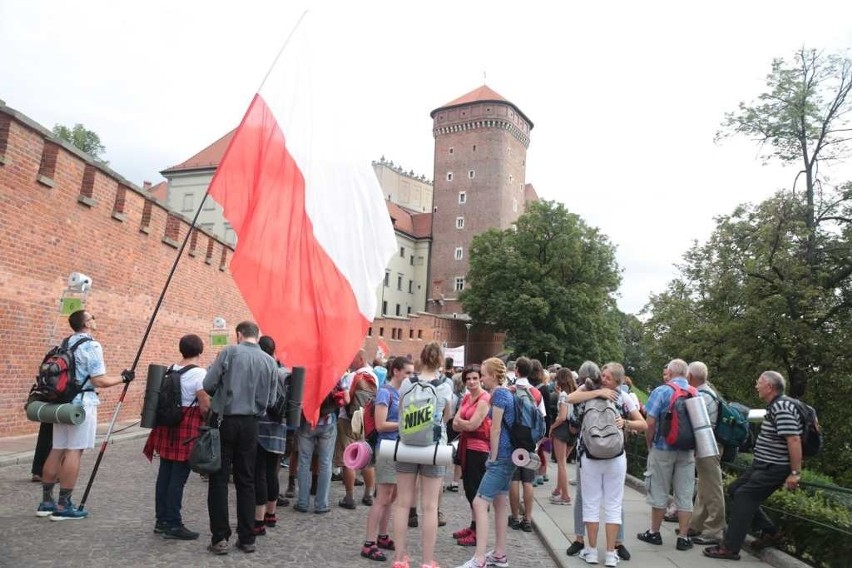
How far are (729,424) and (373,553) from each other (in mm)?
4014

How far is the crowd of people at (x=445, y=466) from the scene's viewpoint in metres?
5.39

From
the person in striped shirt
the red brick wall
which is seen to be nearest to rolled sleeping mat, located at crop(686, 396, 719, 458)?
the person in striped shirt

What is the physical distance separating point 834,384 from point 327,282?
715 inches

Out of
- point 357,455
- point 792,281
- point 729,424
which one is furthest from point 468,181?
point 357,455

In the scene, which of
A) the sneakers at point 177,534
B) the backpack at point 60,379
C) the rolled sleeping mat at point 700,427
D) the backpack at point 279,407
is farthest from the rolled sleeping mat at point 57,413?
the rolled sleeping mat at point 700,427

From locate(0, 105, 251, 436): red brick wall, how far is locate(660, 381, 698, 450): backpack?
34.5 ft

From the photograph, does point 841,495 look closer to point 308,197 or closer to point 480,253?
point 308,197

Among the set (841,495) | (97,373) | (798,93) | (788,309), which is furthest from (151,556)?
(798,93)

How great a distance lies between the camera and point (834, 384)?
63.4 feet

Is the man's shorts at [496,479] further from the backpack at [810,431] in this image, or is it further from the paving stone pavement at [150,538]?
the backpack at [810,431]

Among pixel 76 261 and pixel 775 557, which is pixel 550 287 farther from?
pixel 775 557

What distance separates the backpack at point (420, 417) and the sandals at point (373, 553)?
1.13 meters

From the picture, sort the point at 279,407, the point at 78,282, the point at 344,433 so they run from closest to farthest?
1. the point at 279,407
2. the point at 344,433
3. the point at 78,282

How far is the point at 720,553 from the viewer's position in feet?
20.4
